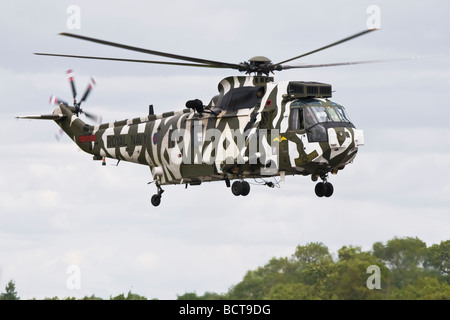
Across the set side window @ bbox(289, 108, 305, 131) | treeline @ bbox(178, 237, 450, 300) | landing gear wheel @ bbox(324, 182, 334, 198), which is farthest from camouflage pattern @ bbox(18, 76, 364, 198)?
treeline @ bbox(178, 237, 450, 300)

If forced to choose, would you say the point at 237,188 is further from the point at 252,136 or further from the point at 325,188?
the point at 325,188

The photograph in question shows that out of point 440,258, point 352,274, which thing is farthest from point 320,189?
point 440,258

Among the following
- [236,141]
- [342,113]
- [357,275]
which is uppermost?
[342,113]

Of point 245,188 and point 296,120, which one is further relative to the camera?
point 245,188

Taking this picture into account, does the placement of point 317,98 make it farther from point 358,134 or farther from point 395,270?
point 395,270

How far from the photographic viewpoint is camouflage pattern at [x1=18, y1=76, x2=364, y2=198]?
4431cm

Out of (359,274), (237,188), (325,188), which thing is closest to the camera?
(325,188)


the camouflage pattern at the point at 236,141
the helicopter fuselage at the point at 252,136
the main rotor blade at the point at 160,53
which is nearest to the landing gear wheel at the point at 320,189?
the helicopter fuselage at the point at 252,136

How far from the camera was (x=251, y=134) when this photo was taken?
45656mm

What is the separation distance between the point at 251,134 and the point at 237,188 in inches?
91.1

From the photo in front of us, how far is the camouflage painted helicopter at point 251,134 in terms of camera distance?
44.2 meters

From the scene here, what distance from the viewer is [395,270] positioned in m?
48.4

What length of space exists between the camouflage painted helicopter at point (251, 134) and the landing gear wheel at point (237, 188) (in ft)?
0.13
